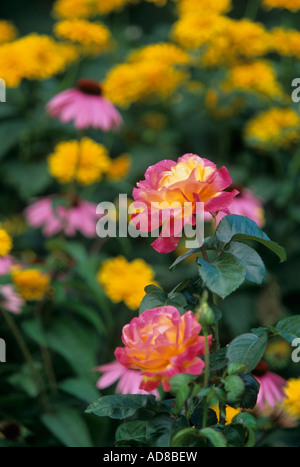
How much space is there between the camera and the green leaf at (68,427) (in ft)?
2.83

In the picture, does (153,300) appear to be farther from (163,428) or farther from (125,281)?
(125,281)

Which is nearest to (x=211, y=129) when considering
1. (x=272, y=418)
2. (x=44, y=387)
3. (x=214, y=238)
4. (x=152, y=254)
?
(x=152, y=254)

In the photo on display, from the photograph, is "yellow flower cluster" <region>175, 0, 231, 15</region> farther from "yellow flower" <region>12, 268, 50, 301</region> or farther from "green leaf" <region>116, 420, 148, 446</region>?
"green leaf" <region>116, 420, 148, 446</region>

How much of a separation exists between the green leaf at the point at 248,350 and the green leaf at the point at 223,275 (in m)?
0.05

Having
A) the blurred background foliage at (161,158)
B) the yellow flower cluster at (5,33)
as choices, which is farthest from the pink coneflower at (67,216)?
the yellow flower cluster at (5,33)

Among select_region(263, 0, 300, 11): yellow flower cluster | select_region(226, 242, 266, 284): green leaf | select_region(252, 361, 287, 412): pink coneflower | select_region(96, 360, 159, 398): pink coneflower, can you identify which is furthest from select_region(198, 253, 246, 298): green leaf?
select_region(263, 0, 300, 11): yellow flower cluster

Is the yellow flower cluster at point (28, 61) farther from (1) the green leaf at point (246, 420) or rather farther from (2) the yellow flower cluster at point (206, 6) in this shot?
(1) the green leaf at point (246, 420)

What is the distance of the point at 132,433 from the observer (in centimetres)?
48

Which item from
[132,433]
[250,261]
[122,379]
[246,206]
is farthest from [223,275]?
[246,206]

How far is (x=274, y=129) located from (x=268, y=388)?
2.62 ft

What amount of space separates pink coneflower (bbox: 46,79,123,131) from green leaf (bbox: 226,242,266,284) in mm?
775

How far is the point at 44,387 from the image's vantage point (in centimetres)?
97

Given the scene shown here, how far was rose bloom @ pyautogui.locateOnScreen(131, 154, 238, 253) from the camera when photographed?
0.45 metres
